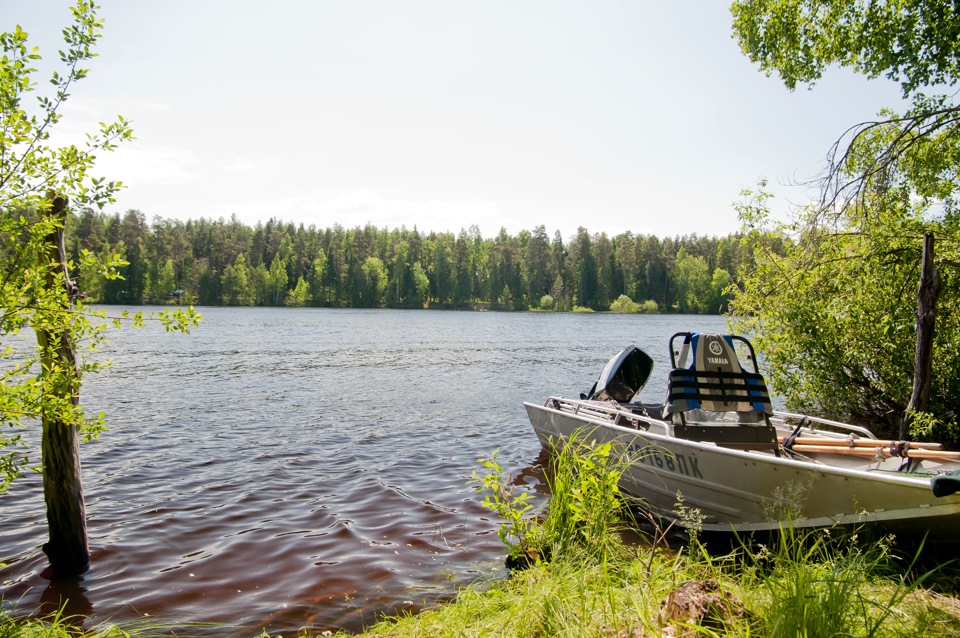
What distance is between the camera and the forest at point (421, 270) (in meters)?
111

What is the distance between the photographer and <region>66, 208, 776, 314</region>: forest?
364ft

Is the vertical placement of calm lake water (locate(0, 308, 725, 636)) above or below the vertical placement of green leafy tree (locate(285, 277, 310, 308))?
below

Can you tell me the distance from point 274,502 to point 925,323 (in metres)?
9.87

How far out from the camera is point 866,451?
7262mm

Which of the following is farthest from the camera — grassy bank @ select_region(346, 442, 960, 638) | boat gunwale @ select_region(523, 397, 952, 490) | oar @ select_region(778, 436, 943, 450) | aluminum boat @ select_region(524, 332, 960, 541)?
oar @ select_region(778, 436, 943, 450)

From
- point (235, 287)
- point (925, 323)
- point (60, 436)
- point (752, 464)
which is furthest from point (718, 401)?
point (235, 287)

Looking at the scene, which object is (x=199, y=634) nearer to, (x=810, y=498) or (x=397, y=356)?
(x=810, y=498)

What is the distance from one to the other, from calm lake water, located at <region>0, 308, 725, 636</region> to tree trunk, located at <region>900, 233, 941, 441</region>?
655cm

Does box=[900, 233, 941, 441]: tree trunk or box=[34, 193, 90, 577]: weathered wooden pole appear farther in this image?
box=[900, 233, 941, 441]: tree trunk

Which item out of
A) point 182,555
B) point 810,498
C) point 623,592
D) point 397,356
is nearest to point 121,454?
point 182,555

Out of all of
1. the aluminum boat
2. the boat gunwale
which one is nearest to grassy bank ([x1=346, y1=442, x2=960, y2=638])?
the aluminum boat

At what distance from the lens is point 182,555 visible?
7051 millimetres

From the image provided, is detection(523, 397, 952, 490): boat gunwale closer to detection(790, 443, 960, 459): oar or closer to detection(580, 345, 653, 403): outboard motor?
detection(790, 443, 960, 459): oar

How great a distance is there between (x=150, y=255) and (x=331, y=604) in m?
119
